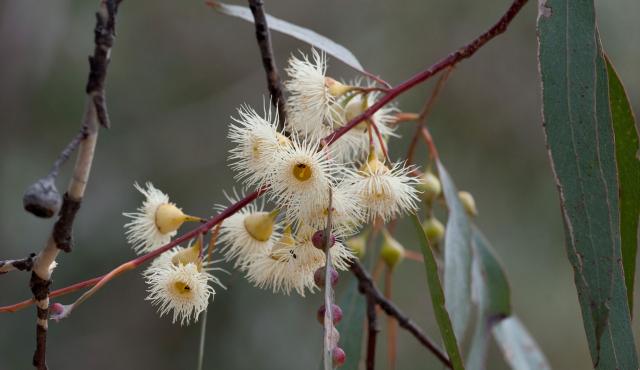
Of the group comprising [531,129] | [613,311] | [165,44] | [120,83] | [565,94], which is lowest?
[613,311]

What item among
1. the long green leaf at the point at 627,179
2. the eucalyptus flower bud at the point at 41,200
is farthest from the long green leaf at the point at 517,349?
the eucalyptus flower bud at the point at 41,200

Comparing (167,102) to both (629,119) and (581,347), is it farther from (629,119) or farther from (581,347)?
(629,119)

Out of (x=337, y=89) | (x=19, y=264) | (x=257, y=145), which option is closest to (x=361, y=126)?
(x=337, y=89)

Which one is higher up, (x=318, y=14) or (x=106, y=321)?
(x=318, y=14)

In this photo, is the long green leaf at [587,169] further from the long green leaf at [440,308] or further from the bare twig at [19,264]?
the bare twig at [19,264]

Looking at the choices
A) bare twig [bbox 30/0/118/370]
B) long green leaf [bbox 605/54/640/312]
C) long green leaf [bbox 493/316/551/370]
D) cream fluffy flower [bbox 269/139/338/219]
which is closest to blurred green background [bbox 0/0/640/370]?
long green leaf [bbox 493/316/551/370]

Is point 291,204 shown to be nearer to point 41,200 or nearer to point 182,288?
point 182,288

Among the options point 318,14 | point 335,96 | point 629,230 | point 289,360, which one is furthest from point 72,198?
point 318,14
